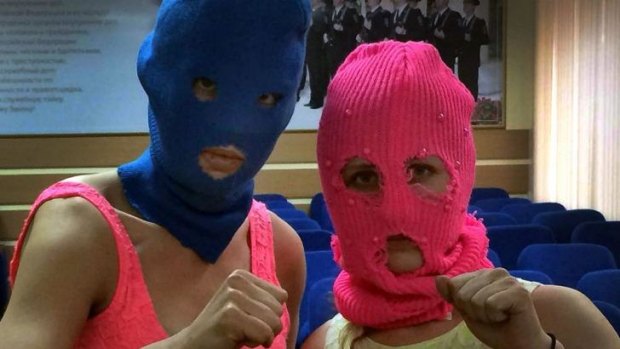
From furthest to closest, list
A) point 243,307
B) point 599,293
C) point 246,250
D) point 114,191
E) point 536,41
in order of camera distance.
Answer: point 536,41 → point 599,293 → point 246,250 → point 114,191 → point 243,307

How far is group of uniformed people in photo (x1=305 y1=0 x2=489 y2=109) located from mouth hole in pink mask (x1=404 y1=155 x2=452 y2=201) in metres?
5.06

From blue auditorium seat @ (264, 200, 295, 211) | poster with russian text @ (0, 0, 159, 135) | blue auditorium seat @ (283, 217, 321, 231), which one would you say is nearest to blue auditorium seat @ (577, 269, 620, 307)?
blue auditorium seat @ (283, 217, 321, 231)

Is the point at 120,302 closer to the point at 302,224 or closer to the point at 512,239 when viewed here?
the point at 512,239

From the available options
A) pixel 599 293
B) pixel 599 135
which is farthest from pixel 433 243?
pixel 599 135

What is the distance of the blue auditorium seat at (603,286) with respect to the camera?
299 cm

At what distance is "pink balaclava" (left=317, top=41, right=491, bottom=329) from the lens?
1.10 meters

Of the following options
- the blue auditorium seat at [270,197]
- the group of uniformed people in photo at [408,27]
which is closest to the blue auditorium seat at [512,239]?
the blue auditorium seat at [270,197]

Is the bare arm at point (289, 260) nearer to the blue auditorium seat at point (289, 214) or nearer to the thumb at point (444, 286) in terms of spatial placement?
the thumb at point (444, 286)

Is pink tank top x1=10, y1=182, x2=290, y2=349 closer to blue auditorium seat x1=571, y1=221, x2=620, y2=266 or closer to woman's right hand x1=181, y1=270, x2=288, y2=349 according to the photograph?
woman's right hand x1=181, y1=270, x2=288, y2=349

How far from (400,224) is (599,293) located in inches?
86.3

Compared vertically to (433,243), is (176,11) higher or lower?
higher

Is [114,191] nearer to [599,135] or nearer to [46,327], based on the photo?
[46,327]

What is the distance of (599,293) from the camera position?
3.02m

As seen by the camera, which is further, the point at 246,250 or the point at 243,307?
the point at 246,250
